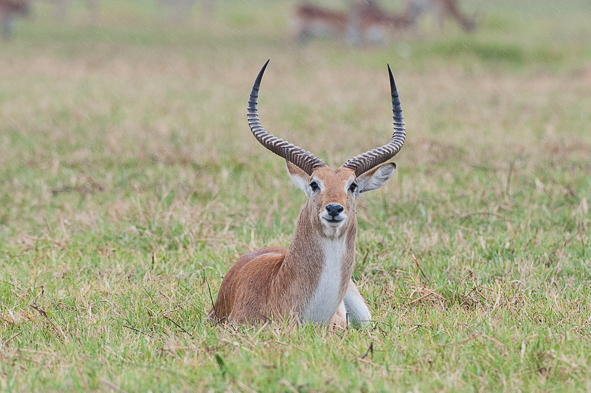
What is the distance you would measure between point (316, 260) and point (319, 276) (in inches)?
4.0

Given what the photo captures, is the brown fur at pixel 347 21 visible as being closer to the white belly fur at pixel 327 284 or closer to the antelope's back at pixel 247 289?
the antelope's back at pixel 247 289

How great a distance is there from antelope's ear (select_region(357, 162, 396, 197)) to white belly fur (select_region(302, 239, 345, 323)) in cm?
54

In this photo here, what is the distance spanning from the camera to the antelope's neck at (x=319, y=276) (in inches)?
194

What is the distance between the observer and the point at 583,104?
51.1 ft

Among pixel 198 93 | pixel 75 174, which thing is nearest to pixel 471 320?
pixel 75 174

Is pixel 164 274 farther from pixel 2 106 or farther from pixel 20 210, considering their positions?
pixel 2 106

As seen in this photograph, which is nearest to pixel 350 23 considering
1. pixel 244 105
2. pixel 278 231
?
pixel 244 105

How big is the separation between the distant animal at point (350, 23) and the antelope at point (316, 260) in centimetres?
2579

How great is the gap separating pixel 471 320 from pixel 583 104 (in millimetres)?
11867

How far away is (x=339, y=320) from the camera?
512 centimetres

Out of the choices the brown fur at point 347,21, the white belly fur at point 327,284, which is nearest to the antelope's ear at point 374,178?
the white belly fur at point 327,284

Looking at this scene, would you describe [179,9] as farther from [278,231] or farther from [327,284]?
[327,284]

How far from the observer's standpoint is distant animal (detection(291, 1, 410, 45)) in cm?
3244

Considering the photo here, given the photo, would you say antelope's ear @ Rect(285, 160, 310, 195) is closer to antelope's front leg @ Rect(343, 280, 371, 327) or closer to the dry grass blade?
antelope's front leg @ Rect(343, 280, 371, 327)
